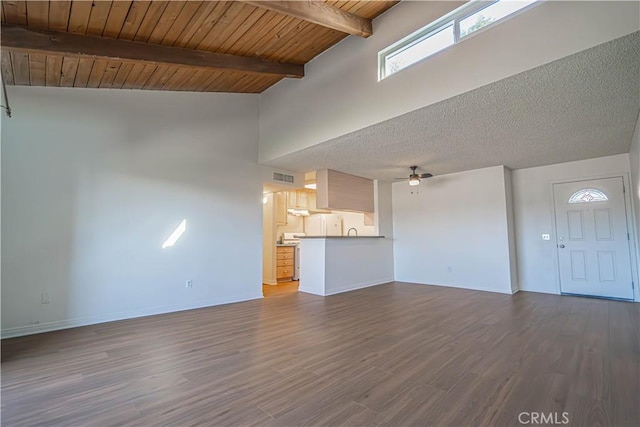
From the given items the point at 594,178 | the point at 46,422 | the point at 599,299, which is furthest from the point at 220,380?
the point at 594,178

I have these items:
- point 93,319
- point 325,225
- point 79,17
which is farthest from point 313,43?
point 325,225

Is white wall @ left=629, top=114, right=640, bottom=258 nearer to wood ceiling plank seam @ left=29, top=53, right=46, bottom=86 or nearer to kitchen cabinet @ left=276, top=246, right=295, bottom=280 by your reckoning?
kitchen cabinet @ left=276, top=246, right=295, bottom=280

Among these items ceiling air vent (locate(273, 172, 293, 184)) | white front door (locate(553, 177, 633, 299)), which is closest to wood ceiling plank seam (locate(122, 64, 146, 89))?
ceiling air vent (locate(273, 172, 293, 184))

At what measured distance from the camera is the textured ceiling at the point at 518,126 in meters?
2.60

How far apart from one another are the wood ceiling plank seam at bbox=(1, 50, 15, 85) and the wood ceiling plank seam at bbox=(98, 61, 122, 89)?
822 millimetres

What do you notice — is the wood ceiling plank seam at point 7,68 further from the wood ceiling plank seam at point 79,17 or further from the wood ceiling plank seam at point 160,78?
the wood ceiling plank seam at point 160,78

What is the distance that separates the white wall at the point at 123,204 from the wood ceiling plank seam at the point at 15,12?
41.2 inches

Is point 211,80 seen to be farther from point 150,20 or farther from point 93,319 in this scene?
point 93,319

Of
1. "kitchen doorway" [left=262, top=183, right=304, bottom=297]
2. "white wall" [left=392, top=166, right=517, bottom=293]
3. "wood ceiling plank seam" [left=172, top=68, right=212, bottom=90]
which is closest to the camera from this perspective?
"wood ceiling plank seam" [left=172, top=68, right=212, bottom=90]

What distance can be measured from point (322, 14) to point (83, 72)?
290cm

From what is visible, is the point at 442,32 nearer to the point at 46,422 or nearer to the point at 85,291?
the point at 46,422

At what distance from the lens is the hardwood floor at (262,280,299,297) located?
578cm

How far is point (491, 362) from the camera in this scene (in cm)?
257

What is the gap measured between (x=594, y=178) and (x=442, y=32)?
13.7ft
